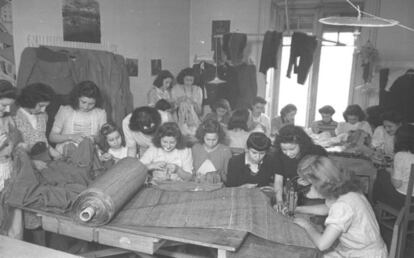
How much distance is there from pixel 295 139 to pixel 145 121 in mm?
1418

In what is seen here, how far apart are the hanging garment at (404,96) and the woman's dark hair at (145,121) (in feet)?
11.8

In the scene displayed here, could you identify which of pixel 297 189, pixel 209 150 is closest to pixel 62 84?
pixel 209 150

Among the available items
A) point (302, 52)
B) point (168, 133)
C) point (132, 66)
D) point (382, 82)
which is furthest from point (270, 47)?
point (168, 133)

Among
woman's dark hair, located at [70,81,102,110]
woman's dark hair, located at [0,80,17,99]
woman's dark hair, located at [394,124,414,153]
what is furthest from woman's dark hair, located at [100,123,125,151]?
woman's dark hair, located at [394,124,414,153]

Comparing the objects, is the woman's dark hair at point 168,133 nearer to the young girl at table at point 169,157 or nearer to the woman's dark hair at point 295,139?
the young girl at table at point 169,157

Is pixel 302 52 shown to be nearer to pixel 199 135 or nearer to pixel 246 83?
pixel 246 83

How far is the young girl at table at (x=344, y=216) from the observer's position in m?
2.11

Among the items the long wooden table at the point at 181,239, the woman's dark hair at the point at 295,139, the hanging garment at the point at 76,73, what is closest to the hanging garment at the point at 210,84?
the hanging garment at the point at 76,73

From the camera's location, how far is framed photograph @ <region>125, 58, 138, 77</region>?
534 centimetres

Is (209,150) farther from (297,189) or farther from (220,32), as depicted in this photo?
(220,32)

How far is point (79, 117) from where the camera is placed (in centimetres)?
367

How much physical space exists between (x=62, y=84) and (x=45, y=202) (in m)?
1.80

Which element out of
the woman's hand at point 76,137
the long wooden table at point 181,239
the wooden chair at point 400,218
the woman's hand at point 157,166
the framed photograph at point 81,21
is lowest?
the wooden chair at point 400,218

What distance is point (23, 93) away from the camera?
10.5ft
